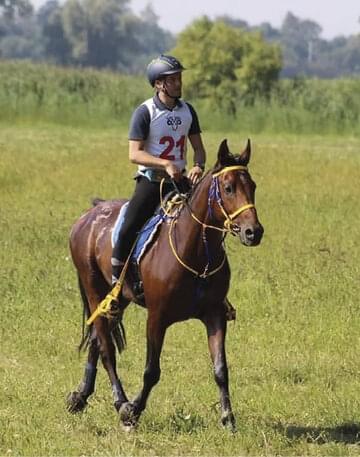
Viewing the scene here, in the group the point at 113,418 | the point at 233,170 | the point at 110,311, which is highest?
the point at 233,170

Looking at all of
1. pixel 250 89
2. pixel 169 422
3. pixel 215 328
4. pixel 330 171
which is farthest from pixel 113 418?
pixel 250 89

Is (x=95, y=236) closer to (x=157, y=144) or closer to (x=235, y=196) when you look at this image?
(x=157, y=144)

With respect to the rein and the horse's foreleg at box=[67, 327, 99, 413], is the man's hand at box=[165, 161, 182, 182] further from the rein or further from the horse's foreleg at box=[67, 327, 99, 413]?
the horse's foreleg at box=[67, 327, 99, 413]

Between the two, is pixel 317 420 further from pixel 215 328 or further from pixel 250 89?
pixel 250 89

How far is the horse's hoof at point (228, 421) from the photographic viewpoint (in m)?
7.57

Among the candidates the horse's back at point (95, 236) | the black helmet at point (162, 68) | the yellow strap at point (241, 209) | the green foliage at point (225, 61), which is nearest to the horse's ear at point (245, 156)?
the yellow strap at point (241, 209)

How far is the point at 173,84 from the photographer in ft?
25.3

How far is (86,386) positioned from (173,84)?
2490mm

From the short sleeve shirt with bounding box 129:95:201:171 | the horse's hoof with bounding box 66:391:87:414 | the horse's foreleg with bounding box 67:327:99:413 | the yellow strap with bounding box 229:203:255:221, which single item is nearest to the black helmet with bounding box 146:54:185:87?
the short sleeve shirt with bounding box 129:95:201:171

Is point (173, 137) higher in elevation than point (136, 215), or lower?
higher

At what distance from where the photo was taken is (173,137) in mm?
7879

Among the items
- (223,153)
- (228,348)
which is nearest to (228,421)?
(223,153)

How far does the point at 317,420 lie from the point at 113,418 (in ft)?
4.96

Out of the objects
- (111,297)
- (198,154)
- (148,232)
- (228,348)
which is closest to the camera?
(148,232)
